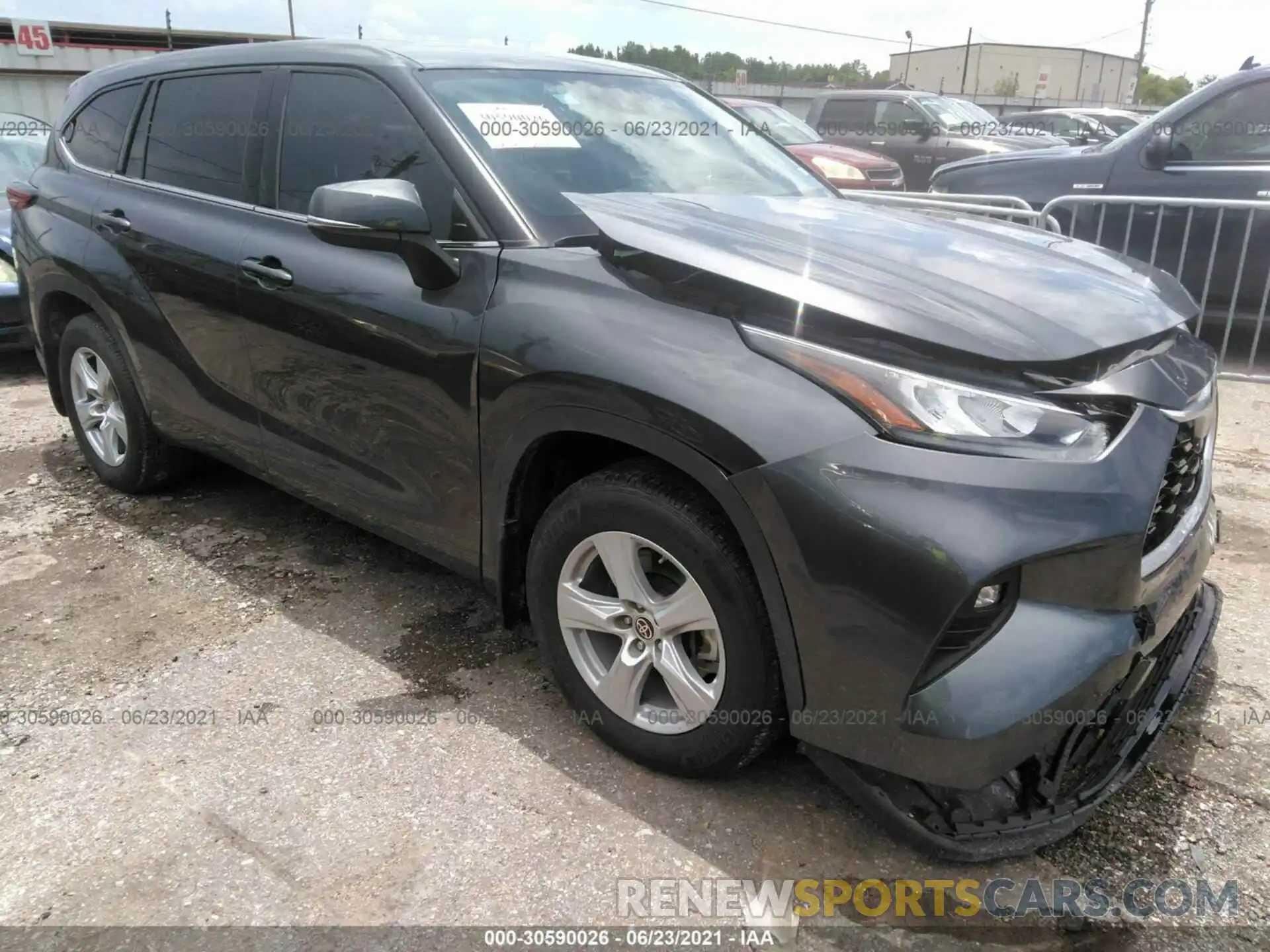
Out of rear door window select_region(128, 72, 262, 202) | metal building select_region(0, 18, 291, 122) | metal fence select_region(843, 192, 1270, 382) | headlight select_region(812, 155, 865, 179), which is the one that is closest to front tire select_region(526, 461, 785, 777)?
rear door window select_region(128, 72, 262, 202)

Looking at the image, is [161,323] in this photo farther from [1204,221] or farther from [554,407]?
[1204,221]

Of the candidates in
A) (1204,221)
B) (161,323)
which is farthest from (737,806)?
(1204,221)

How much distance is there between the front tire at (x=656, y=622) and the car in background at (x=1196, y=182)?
5.10 m

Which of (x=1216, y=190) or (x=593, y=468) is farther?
(x=1216, y=190)

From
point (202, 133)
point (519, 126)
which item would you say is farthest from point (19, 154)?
point (519, 126)

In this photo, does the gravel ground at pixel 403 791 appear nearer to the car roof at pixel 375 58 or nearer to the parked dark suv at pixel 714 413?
the parked dark suv at pixel 714 413

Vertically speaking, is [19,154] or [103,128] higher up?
[103,128]

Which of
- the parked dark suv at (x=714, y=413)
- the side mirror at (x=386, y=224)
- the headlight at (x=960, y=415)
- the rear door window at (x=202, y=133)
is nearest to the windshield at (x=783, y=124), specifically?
the rear door window at (x=202, y=133)

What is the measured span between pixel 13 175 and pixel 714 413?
782 cm

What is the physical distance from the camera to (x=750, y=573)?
2.12 m

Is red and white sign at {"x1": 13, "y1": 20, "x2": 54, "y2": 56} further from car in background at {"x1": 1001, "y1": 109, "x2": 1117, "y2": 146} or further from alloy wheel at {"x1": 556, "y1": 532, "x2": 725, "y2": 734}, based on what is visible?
alloy wheel at {"x1": 556, "y1": 532, "x2": 725, "y2": 734}

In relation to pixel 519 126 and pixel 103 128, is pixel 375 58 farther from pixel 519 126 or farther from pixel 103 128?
pixel 103 128

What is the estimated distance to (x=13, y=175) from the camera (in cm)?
761

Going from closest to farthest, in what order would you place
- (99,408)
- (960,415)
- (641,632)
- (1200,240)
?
(960,415)
(641,632)
(99,408)
(1200,240)
